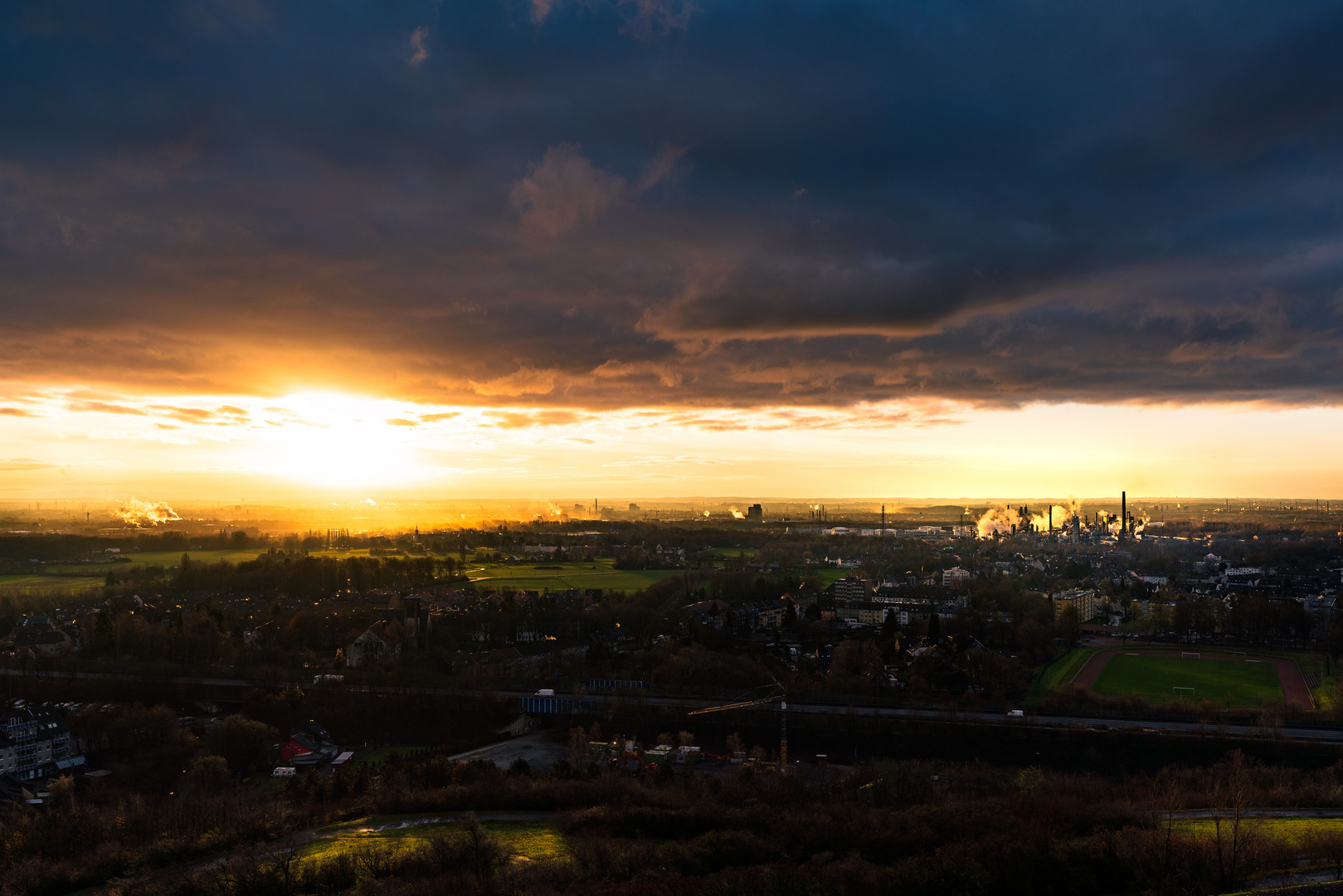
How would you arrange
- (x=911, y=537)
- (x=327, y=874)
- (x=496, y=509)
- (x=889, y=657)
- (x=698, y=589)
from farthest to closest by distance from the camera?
(x=496, y=509) < (x=911, y=537) < (x=698, y=589) < (x=889, y=657) < (x=327, y=874)

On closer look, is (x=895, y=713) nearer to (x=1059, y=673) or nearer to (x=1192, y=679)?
(x=1059, y=673)

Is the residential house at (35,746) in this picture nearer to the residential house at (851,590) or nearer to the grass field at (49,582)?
the grass field at (49,582)

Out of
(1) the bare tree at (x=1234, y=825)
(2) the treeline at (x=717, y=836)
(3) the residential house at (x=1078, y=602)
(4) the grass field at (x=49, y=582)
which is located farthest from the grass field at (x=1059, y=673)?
(4) the grass field at (x=49, y=582)

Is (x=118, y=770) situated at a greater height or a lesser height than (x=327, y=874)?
lesser

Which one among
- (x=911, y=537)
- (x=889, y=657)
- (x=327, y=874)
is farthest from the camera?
(x=911, y=537)

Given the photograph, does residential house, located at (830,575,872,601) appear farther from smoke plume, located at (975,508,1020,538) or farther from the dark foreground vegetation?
smoke plume, located at (975,508,1020,538)

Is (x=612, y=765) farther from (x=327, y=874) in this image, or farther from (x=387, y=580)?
(x=387, y=580)

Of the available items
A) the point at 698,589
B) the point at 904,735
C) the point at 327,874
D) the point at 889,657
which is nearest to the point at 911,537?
the point at 698,589

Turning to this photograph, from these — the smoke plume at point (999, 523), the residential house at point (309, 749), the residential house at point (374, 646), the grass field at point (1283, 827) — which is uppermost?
the smoke plume at point (999, 523)
